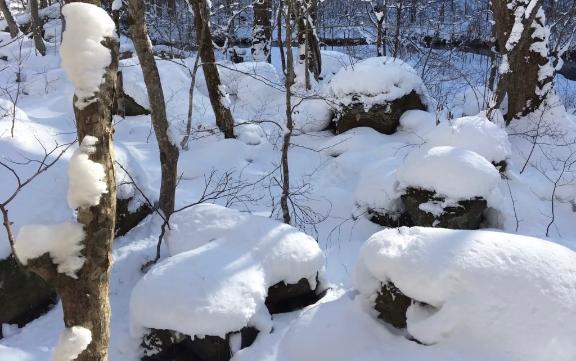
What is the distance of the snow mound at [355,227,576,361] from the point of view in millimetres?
2820

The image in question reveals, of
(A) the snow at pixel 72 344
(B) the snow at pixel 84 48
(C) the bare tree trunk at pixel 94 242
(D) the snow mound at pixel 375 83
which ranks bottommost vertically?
(D) the snow mound at pixel 375 83

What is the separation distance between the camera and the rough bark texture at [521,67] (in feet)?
23.2

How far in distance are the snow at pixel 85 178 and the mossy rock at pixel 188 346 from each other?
2.20m

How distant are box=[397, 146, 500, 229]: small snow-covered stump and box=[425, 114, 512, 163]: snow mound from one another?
26.3 inches

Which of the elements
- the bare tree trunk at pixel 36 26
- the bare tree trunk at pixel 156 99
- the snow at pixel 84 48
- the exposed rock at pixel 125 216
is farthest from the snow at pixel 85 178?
the bare tree trunk at pixel 36 26

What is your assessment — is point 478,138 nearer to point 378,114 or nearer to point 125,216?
point 378,114

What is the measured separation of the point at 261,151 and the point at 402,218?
296 centimetres

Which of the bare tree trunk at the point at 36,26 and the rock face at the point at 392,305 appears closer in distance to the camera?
the rock face at the point at 392,305

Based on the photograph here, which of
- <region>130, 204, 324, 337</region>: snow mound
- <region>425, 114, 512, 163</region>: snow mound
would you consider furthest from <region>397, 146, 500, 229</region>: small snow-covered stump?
<region>130, 204, 324, 337</region>: snow mound

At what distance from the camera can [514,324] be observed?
284 centimetres

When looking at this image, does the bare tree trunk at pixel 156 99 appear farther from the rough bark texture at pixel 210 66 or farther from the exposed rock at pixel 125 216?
the rough bark texture at pixel 210 66

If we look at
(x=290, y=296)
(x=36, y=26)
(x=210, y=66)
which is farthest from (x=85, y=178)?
(x=36, y=26)

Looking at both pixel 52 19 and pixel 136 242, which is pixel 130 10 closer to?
pixel 136 242

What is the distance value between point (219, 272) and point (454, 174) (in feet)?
10.00
